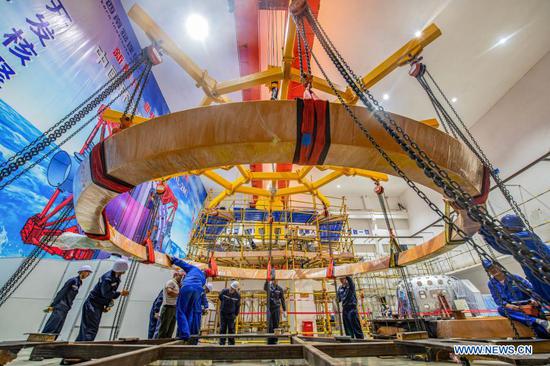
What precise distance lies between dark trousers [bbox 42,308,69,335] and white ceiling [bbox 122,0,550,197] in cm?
804

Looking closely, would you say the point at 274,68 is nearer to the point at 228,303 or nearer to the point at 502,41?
the point at 228,303

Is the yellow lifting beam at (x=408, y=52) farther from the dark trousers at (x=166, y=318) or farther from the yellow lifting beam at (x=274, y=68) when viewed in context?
the dark trousers at (x=166, y=318)

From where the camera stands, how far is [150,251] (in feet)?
15.7

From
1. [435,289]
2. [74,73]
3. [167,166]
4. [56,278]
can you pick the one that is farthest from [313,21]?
[435,289]

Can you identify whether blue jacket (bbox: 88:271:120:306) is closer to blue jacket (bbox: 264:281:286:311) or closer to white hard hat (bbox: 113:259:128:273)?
white hard hat (bbox: 113:259:128:273)

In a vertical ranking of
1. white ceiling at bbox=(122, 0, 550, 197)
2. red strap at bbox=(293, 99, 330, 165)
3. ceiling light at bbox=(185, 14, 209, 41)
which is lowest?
red strap at bbox=(293, 99, 330, 165)

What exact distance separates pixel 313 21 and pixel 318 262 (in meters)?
10.3

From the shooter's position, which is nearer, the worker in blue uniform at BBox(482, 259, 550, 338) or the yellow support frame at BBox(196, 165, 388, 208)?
the worker in blue uniform at BBox(482, 259, 550, 338)

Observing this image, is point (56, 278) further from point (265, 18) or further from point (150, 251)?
point (265, 18)

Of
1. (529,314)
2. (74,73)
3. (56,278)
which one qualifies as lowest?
(529,314)

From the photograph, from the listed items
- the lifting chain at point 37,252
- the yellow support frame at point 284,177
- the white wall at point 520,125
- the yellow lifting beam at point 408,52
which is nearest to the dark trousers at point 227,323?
the yellow support frame at point 284,177

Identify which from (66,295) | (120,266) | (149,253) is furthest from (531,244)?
(66,295)

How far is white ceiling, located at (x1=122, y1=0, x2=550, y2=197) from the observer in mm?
7473

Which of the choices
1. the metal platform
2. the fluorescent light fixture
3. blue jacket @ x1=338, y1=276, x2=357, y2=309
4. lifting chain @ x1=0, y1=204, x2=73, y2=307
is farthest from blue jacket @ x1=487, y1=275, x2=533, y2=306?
the fluorescent light fixture
